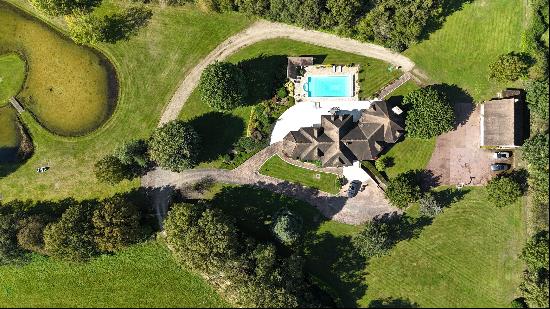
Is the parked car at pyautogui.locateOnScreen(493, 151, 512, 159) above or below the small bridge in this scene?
below

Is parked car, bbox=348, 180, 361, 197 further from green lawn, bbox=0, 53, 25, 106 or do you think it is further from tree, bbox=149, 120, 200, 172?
green lawn, bbox=0, 53, 25, 106

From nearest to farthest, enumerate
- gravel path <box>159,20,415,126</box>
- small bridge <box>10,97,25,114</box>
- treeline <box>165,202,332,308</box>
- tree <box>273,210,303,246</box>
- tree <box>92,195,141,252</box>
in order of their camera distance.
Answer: treeline <box>165,202,332,308</box> → tree <box>273,210,303,246</box> → tree <box>92,195,141,252</box> → gravel path <box>159,20,415,126</box> → small bridge <box>10,97,25,114</box>

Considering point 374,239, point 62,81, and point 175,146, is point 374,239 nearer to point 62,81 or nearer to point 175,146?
point 175,146

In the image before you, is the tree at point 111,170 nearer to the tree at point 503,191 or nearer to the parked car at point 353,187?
the parked car at point 353,187

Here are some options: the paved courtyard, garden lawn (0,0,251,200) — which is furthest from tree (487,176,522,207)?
garden lawn (0,0,251,200)

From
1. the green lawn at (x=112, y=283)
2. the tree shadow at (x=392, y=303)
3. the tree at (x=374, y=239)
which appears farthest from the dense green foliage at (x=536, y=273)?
the green lawn at (x=112, y=283)

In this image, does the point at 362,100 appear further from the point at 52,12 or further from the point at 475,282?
the point at 52,12

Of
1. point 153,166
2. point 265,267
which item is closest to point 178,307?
point 265,267
